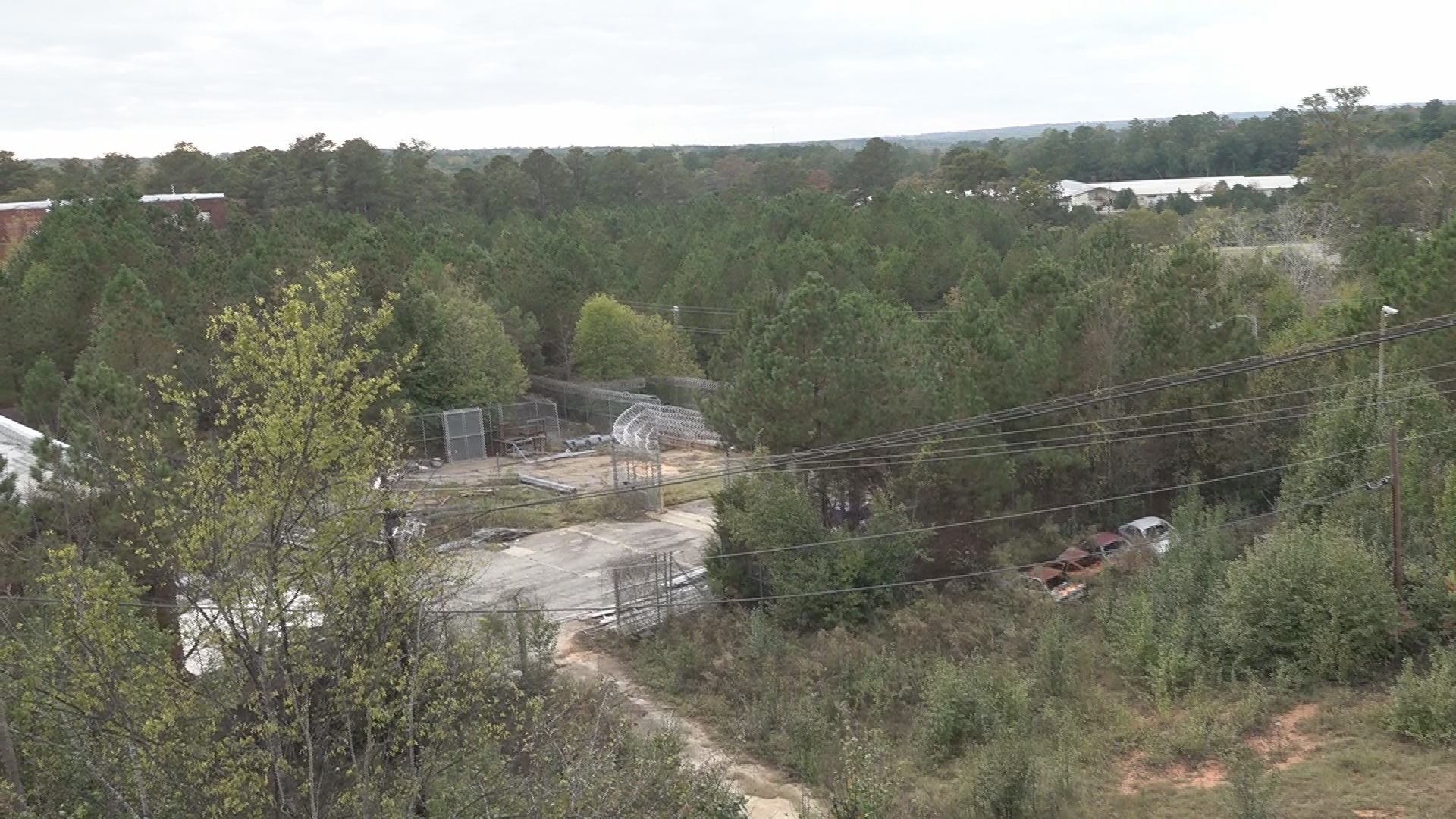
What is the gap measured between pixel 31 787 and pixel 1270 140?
4458 inches

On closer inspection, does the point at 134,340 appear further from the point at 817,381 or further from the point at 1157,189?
the point at 1157,189

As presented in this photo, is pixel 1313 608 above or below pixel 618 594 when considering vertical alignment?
above

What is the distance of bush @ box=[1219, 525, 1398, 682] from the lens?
14.1 meters

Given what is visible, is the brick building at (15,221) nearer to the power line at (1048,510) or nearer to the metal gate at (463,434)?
the metal gate at (463,434)

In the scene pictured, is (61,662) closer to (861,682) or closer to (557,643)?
(861,682)

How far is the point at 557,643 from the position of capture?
62.1 feet

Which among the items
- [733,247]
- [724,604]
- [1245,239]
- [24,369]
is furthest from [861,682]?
[1245,239]

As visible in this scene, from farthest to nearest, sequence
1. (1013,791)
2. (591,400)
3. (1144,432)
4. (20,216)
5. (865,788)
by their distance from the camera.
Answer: (20,216)
(591,400)
(1144,432)
(1013,791)
(865,788)

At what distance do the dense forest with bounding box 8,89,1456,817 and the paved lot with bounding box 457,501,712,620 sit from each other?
8.47 feet

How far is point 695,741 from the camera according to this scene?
15.1m

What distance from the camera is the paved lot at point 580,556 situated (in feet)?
69.3

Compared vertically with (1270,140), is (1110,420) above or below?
below

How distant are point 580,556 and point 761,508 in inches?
241

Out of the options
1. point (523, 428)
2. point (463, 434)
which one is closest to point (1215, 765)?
point (463, 434)
